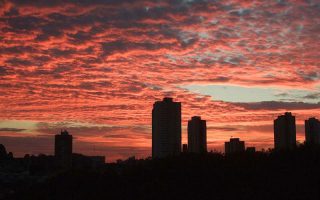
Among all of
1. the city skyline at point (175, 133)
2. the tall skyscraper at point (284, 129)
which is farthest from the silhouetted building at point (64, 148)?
the tall skyscraper at point (284, 129)

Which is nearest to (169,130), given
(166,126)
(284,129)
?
(166,126)

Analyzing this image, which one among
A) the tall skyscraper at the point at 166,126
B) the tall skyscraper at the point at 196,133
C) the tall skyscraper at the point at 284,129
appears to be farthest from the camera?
the tall skyscraper at the point at 196,133

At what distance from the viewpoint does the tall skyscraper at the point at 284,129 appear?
14012 centimetres

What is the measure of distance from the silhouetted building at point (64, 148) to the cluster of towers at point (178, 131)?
1102 inches

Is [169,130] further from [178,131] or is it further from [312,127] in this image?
[312,127]

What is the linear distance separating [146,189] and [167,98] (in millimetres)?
98373

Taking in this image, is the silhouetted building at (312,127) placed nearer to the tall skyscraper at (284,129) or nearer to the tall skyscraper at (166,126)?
the tall skyscraper at (284,129)

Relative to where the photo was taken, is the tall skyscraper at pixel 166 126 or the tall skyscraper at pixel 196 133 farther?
the tall skyscraper at pixel 196 133

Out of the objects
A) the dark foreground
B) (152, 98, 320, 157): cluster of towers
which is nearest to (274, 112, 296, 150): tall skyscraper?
(152, 98, 320, 157): cluster of towers

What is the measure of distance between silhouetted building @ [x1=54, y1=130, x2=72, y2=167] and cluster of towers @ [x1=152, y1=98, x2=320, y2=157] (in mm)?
28002

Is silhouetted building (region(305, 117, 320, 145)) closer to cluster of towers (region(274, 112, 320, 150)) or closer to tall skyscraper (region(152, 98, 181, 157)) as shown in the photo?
cluster of towers (region(274, 112, 320, 150))

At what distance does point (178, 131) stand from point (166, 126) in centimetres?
474

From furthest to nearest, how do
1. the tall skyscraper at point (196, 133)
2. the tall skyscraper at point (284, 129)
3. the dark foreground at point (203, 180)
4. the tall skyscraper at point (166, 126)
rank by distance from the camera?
the tall skyscraper at point (196, 133) < the tall skyscraper at point (166, 126) < the tall skyscraper at point (284, 129) < the dark foreground at point (203, 180)

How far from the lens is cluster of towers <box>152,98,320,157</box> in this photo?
140125 millimetres
